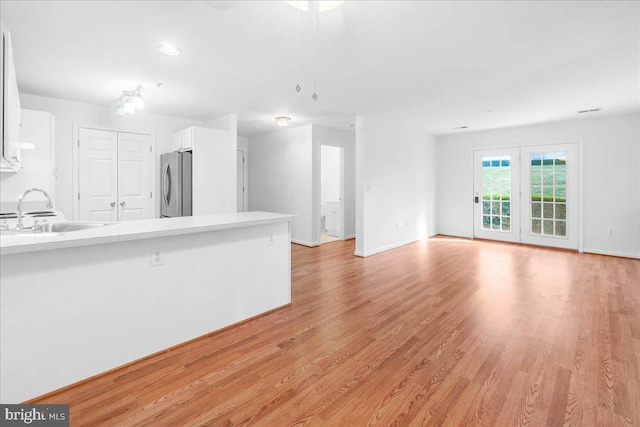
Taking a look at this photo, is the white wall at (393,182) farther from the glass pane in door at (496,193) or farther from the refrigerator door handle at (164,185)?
the refrigerator door handle at (164,185)

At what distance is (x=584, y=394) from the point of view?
5.79 feet

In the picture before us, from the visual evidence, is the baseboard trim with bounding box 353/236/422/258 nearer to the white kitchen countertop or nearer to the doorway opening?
the doorway opening

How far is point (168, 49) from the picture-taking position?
108 inches

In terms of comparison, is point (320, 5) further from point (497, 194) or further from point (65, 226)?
point (497, 194)

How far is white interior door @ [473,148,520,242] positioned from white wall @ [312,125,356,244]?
279 cm

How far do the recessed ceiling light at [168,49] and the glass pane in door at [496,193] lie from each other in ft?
20.9

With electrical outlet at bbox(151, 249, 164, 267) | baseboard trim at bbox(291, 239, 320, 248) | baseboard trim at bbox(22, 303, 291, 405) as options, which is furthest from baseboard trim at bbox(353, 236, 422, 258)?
electrical outlet at bbox(151, 249, 164, 267)

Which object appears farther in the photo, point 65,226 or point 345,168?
point 345,168

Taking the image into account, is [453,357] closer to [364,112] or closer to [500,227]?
[364,112]

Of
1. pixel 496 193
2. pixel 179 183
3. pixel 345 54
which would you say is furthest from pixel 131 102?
pixel 496 193

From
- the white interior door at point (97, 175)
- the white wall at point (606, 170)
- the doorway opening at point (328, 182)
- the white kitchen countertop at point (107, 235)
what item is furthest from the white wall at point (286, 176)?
the white wall at point (606, 170)

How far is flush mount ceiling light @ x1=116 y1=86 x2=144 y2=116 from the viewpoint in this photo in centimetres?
349

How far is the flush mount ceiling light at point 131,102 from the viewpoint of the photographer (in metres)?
3.49

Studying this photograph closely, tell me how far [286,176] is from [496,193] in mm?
4582
